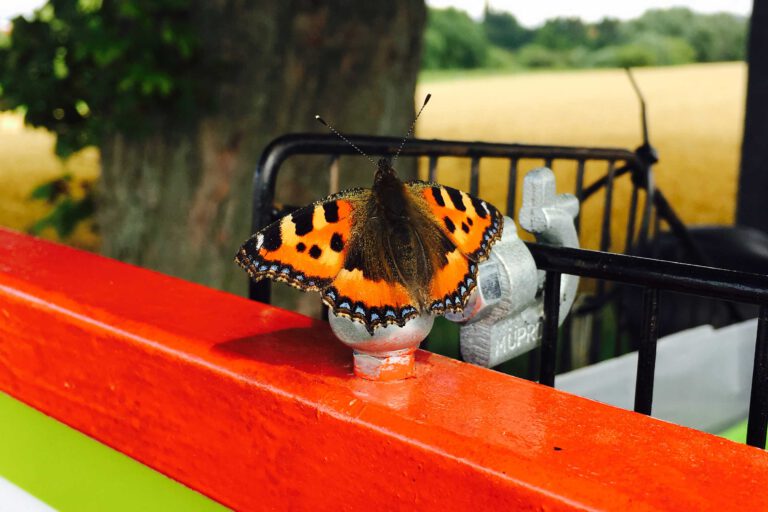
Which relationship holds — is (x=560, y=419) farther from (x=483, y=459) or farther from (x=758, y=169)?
(x=758, y=169)

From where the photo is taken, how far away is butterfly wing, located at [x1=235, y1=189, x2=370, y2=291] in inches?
44.2

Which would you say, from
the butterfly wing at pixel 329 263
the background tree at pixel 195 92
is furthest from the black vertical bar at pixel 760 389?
the background tree at pixel 195 92

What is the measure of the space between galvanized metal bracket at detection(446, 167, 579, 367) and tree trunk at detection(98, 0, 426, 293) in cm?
290

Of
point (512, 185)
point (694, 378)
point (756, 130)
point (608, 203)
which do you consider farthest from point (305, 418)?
point (756, 130)

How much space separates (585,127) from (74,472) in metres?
17.8

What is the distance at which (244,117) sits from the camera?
420 cm

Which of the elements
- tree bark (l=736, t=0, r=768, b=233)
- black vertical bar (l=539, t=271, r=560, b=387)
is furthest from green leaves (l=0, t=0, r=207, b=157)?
tree bark (l=736, t=0, r=768, b=233)

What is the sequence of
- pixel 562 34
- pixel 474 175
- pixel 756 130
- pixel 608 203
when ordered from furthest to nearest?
pixel 562 34
pixel 756 130
pixel 608 203
pixel 474 175

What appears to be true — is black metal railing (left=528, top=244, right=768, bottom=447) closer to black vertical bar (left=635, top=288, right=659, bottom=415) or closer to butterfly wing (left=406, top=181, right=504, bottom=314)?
black vertical bar (left=635, top=288, right=659, bottom=415)

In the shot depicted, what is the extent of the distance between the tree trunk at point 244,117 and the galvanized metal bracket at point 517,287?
2903 millimetres

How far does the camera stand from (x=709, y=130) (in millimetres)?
19203

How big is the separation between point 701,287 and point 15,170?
15358 millimetres

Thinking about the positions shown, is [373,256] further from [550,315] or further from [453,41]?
[453,41]

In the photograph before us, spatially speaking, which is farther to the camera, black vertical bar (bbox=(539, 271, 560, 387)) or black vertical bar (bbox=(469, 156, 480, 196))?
black vertical bar (bbox=(469, 156, 480, 196))
